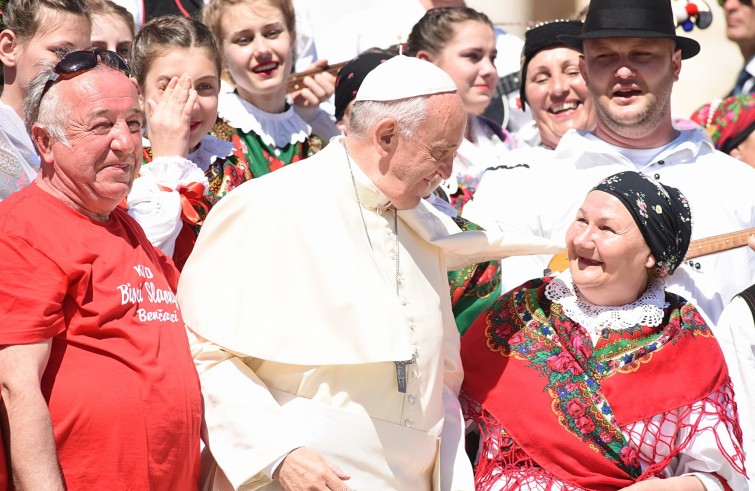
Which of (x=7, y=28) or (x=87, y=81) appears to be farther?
(x=7, y=28)

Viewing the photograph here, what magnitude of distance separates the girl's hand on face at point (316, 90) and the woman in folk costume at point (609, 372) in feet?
7.31

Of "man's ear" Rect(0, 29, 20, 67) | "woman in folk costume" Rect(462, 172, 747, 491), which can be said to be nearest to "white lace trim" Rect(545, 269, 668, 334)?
"woman in folk costume" Rect(462, 172, 747, 491)

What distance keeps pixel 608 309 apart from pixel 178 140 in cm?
179

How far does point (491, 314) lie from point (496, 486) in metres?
0.68

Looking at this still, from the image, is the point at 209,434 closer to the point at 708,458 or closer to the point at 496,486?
the point at 496,486

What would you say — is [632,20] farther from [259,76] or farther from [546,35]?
[259,76]

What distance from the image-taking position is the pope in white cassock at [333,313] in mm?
3742

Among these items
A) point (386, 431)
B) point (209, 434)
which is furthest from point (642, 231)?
point (209, 434)

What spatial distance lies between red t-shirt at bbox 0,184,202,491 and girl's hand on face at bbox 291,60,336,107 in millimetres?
2866

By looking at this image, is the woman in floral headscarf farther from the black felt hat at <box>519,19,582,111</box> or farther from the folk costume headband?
the black felt hat at <box>519,19,582,111</box>

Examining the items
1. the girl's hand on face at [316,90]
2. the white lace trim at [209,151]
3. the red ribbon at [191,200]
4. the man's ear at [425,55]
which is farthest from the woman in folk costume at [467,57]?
the red ribbon at [191,200]

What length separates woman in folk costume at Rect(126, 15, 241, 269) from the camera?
4277 millimetres

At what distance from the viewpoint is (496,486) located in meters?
4.21

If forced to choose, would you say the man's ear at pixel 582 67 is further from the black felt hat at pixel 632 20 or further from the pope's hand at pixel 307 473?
the pope's hand at pixel 307 473
